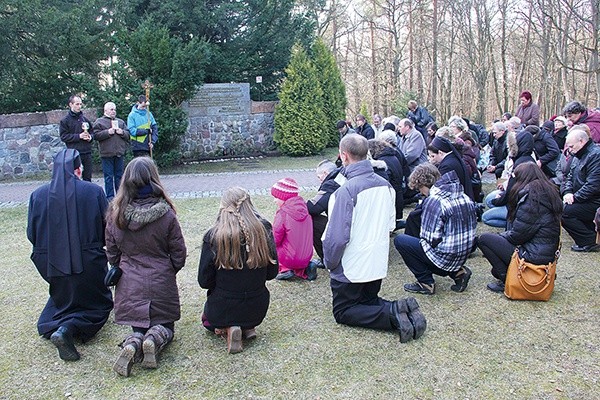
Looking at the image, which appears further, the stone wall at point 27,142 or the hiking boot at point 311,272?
the stone wall at point 27,142

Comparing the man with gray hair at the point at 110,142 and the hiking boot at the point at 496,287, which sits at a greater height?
the man with gray hair at the point at 110,142

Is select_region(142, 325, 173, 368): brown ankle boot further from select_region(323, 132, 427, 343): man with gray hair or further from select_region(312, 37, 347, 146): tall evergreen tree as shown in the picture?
select_region(312, 37, 347, 146): tall evergreen tree

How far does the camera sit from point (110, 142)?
363 inches

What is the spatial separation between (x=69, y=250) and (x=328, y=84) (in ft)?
45.3

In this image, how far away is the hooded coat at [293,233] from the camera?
5.19 m

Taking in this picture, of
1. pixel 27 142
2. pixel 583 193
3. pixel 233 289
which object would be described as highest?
pixel 27 142

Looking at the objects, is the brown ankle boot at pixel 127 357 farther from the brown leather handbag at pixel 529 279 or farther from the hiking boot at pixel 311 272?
the brown leather handbag at pixel 529 279

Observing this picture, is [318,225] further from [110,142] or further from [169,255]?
[110,142]

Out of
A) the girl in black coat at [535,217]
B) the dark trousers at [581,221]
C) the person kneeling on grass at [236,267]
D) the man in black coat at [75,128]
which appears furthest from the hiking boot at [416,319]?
the man in black coat at [75,128]

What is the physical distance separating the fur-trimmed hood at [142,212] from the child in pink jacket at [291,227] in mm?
1639

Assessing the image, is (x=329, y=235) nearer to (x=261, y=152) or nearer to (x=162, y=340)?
(x=162, y=340)

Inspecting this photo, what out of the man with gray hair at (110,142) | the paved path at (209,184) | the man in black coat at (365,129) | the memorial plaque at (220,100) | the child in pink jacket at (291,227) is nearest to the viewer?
the child in pink jacket at (291,227)

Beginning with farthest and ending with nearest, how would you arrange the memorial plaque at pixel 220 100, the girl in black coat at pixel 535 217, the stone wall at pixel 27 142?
1. the memorial plaque at pixel 220 100
2. the stone wall at pixel 27 142
3. the girl in black coat at pixel 535 217

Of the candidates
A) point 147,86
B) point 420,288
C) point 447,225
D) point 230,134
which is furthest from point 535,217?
point 230,134
